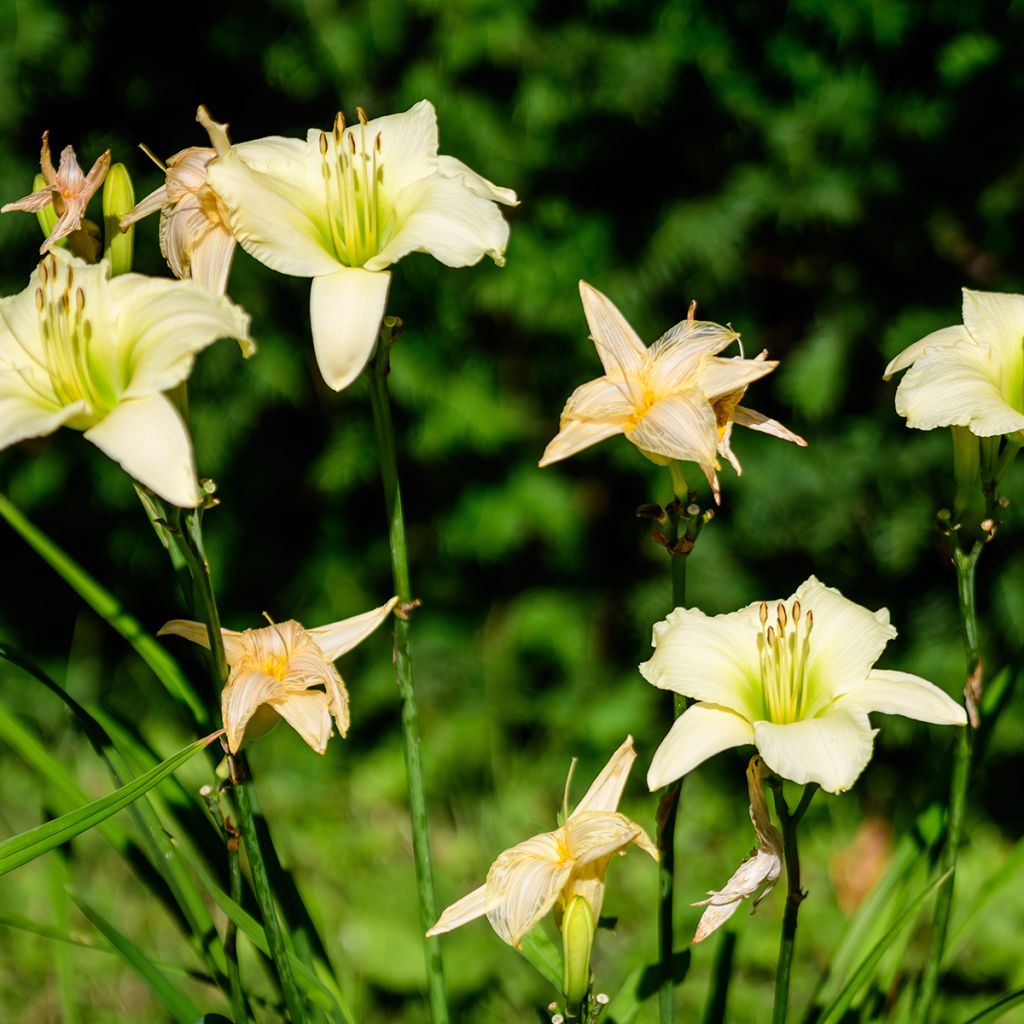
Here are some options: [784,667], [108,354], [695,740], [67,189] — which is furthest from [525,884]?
[67,189]

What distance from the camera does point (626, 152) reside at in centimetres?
194

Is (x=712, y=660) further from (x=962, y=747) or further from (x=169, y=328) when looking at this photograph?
(x=169, y=328)

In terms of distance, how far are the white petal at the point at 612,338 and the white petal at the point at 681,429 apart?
53 mm

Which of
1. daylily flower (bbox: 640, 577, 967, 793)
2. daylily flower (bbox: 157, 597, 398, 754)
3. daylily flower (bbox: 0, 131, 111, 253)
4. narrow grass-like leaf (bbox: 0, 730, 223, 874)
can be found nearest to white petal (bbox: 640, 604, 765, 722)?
daylily flower (bbox: 640, 577, 967, 793)

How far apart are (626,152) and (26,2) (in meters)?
1.02

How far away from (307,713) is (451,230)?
0.37 m

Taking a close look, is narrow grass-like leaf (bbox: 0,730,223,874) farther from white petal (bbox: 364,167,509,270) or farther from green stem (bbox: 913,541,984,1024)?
green stem (bbox: 913,541,984,1024)

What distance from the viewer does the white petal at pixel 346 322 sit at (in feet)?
2.56

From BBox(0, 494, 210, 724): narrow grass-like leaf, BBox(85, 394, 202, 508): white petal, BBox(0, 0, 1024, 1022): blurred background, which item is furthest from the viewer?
BBox(0, 0, 1024, 1022): blurred background

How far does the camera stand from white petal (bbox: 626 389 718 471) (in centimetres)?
81

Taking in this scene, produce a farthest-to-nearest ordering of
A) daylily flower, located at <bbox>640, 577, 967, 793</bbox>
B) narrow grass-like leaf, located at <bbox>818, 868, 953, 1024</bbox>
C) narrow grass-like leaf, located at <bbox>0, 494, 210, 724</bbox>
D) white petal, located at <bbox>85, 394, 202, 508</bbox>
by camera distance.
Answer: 1. narrow grass-like leaf, located at <bbox>0, 494, 210, 724</bbox>
2. narrow grass-like leaf, located at <bbox>818, 868, 953, 1024</bbox>
3. daylily flower, located at <bbox>640, 577, 967, 793</bbox>
4. white petal, located at <bbox>85, 394, 202, 508</bbox>

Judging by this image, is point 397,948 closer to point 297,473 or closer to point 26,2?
point 297,473

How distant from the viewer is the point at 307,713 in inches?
31.9

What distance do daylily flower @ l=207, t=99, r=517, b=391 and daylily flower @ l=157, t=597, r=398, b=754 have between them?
0.20 metres
